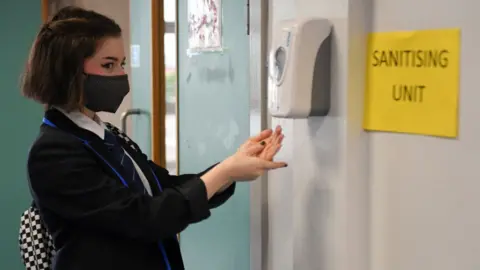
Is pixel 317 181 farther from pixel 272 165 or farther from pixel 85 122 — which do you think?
pixel 85 122

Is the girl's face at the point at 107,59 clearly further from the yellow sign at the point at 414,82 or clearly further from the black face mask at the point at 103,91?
the yellow sign at the point at 414,82

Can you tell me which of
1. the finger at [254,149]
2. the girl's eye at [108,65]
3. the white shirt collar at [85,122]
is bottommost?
the finger at [254,149]

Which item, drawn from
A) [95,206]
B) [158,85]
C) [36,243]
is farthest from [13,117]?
[95,206]

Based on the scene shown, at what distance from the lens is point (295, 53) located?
1.08 meters

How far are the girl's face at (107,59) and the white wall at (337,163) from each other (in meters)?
0.36

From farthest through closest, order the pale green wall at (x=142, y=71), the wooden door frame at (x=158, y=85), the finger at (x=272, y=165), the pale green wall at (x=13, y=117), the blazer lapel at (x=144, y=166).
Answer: the pale green wall at (x=13, y=117)
the pale green wall at (x=142, y=71)
the wooden door frame at (x=158, y=85)
the blazer lapel at (x=144, y=166)
the finger at (x=272, y=165)

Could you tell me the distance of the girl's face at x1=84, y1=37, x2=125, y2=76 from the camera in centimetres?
122

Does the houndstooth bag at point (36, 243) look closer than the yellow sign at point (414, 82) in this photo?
No

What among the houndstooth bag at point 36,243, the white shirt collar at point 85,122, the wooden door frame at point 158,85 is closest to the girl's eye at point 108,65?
the white shirt collar at point 85,122

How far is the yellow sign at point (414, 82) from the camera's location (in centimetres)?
91

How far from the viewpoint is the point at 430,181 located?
0.95 metres

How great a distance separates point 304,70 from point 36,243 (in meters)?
0.63

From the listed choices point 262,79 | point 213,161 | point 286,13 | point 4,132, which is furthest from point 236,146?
point 4,132

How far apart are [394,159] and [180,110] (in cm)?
110
